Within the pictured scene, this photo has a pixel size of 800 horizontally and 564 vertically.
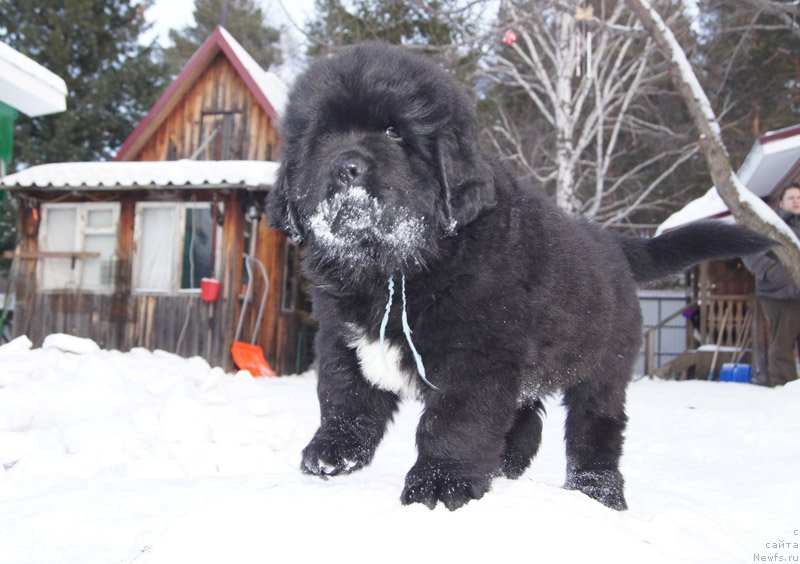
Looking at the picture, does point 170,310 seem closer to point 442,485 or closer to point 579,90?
point 579,90

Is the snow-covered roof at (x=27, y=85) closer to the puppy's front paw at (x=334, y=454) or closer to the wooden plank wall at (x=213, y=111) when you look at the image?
the puppy's front paw at (x=334, y=454)

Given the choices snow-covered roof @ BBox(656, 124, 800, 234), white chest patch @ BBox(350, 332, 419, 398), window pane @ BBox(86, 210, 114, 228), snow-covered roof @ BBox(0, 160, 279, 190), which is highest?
snow-covered roof @ BBox(656, 124, 800, 234)

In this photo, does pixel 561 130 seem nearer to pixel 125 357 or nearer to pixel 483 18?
pixel 483 18

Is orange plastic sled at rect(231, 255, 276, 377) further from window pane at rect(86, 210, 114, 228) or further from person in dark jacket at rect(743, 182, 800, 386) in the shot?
person in dark jacket at rect(743, 182, 800, 386)

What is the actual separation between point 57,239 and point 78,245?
470mm

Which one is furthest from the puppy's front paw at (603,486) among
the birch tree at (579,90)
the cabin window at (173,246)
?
the cabin window at (173,246)

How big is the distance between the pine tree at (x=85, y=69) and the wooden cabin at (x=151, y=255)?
7.94 meters

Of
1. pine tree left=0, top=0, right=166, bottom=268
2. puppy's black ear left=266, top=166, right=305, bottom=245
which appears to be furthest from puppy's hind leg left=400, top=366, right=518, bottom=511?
pine tree left=0, top=0, right=166, bottom=268

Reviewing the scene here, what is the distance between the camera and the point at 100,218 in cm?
1154

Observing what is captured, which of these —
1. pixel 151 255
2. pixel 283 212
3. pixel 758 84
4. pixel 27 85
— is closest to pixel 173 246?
pixel 151 255

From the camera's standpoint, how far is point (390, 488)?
244 centimetres

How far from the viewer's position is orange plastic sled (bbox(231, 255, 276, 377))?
10492 mm

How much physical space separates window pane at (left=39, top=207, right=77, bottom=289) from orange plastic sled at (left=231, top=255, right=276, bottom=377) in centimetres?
311

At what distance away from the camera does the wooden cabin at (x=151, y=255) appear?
1069 cm
